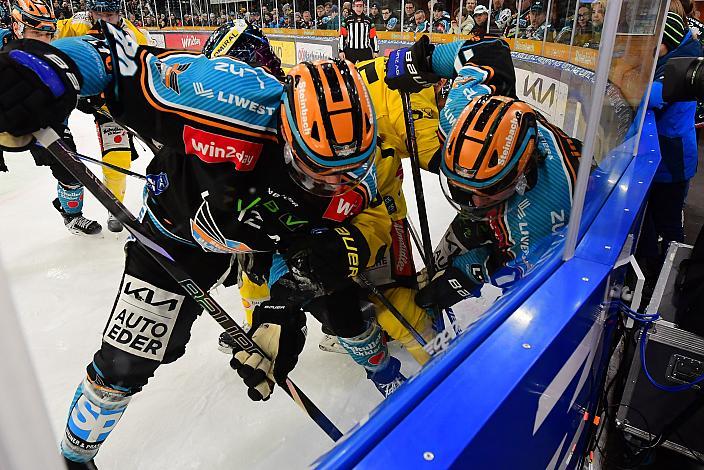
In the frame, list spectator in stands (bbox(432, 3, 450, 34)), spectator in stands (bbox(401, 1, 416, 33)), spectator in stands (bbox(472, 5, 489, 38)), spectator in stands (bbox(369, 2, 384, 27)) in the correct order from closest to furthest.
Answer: spectator in stands (bbox(472, 5, 489, 38)) → spectator in stands (bbox(432, 3, 450, 34)) → spectator in stands (bbox(401, 1, 416, 33)) → spectator in stands (bbox(369, 2, 384, 27))

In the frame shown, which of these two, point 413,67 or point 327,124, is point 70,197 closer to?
point 413,67

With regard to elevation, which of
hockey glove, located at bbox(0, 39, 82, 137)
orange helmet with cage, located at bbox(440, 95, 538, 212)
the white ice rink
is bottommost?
the white ice rink

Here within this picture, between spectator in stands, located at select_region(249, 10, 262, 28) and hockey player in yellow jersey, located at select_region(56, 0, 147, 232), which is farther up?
spectator in stands, located at select_region(249, 10, 262, 28)

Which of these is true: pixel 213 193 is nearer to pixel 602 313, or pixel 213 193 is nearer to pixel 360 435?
pixel 360 435

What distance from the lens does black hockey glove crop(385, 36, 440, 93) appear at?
1582 millimetres

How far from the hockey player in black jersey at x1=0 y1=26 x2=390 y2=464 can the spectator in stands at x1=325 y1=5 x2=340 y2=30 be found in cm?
648

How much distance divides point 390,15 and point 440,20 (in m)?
1.09

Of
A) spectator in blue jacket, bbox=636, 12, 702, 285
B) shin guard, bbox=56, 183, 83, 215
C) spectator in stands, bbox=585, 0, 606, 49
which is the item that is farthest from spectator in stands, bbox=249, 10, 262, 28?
spectator in stands, bbox=585, 0, 606, 49

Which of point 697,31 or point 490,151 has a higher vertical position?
point 697,31

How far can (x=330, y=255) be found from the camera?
138cm

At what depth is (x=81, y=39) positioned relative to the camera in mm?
1095

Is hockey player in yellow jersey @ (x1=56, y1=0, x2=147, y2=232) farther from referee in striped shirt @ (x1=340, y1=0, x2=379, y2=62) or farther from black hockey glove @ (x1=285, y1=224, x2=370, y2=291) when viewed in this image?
referee in striped shirt @ (x1=340, y1=0, x2=379, y2=62)

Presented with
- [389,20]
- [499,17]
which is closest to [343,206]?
[499,17]

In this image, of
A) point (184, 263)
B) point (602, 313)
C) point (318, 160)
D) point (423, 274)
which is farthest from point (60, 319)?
point (602, 313)
